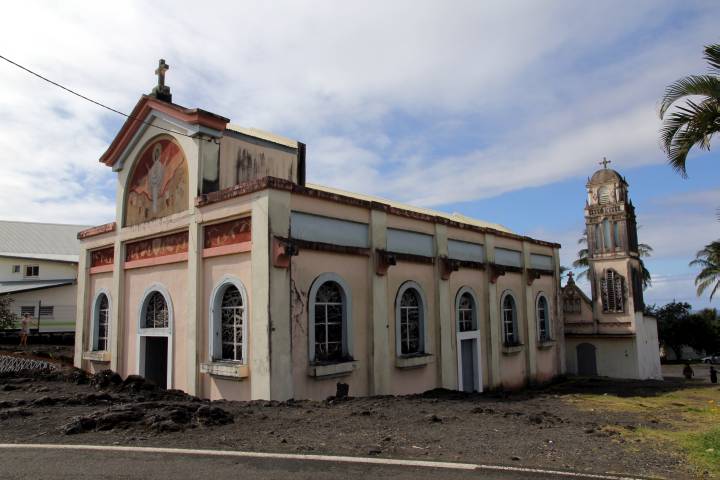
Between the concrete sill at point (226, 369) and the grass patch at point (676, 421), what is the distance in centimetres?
692

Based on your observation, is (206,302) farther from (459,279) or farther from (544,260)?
(544,260)

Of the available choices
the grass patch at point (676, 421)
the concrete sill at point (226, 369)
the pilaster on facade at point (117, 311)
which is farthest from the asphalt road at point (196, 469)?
the pilaster on facade at point (117, 311)

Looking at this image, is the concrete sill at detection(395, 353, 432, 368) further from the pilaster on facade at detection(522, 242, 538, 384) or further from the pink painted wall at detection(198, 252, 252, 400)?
the pilaster on facade at detection(522, 242, 538, 384)

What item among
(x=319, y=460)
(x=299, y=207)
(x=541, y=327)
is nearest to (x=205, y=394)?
(x=299, y=207)

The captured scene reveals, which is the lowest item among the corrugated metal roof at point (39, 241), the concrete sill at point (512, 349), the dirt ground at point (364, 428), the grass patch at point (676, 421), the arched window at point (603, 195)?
the grass patch at point (676, 421)

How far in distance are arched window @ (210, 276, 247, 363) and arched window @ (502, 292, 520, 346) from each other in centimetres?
1016

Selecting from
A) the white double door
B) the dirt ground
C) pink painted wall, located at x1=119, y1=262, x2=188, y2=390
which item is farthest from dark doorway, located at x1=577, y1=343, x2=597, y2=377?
pink painted wall, located at x1=119, y1=262, x2=188, y2=390

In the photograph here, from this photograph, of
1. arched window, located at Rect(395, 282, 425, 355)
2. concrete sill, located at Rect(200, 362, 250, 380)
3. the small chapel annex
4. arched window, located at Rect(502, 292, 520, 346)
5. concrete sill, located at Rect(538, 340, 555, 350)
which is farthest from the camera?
concrete sill, located at Rect(538, 340, 555, 350)

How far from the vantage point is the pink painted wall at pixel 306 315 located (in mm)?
11242

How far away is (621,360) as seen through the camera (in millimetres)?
21719

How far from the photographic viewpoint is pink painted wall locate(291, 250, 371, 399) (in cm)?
1124

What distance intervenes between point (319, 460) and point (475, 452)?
1.95m

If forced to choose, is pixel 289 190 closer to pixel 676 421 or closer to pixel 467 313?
pixel 467 313

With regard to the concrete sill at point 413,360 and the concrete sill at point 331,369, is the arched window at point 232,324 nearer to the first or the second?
the concrete sill at point 331,369
